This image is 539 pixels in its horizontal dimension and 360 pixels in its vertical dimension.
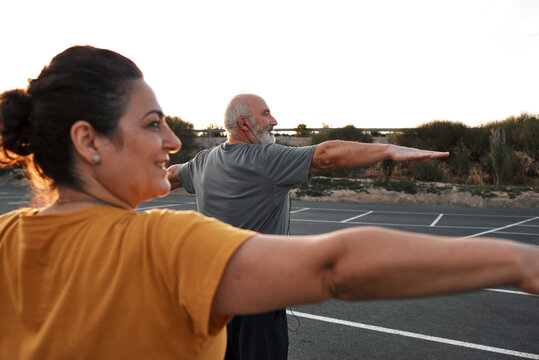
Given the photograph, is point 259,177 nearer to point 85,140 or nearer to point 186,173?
point 186,173

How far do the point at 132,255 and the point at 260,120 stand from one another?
2248mm

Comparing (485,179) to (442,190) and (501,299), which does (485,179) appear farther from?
(501,299)

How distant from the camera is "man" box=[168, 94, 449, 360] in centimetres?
239

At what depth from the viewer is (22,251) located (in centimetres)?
94

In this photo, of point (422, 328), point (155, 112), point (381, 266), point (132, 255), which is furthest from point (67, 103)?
point (422, 328)

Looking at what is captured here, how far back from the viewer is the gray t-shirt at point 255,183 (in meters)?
2.58

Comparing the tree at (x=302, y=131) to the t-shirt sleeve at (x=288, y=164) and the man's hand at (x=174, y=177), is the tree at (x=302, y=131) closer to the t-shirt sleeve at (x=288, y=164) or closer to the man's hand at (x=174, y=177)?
the man's hand at (x=174, y=177)

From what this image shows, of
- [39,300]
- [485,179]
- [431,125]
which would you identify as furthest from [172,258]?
[431,125]

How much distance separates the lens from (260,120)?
9.86 feet

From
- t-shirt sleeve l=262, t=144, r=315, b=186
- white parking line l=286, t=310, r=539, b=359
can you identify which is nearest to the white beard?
t-shirt sleeve l=262, t=144, r=315, b=186

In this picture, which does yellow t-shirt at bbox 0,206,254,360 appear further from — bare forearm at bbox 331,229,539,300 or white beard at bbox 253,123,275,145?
white beard at bbox 253,123,275,145

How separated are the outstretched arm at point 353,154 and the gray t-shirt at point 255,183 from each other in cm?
8

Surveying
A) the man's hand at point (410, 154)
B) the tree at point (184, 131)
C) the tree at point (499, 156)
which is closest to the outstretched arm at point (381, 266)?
the man's hand at point (410, 154)

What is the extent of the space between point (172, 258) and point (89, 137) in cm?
38
